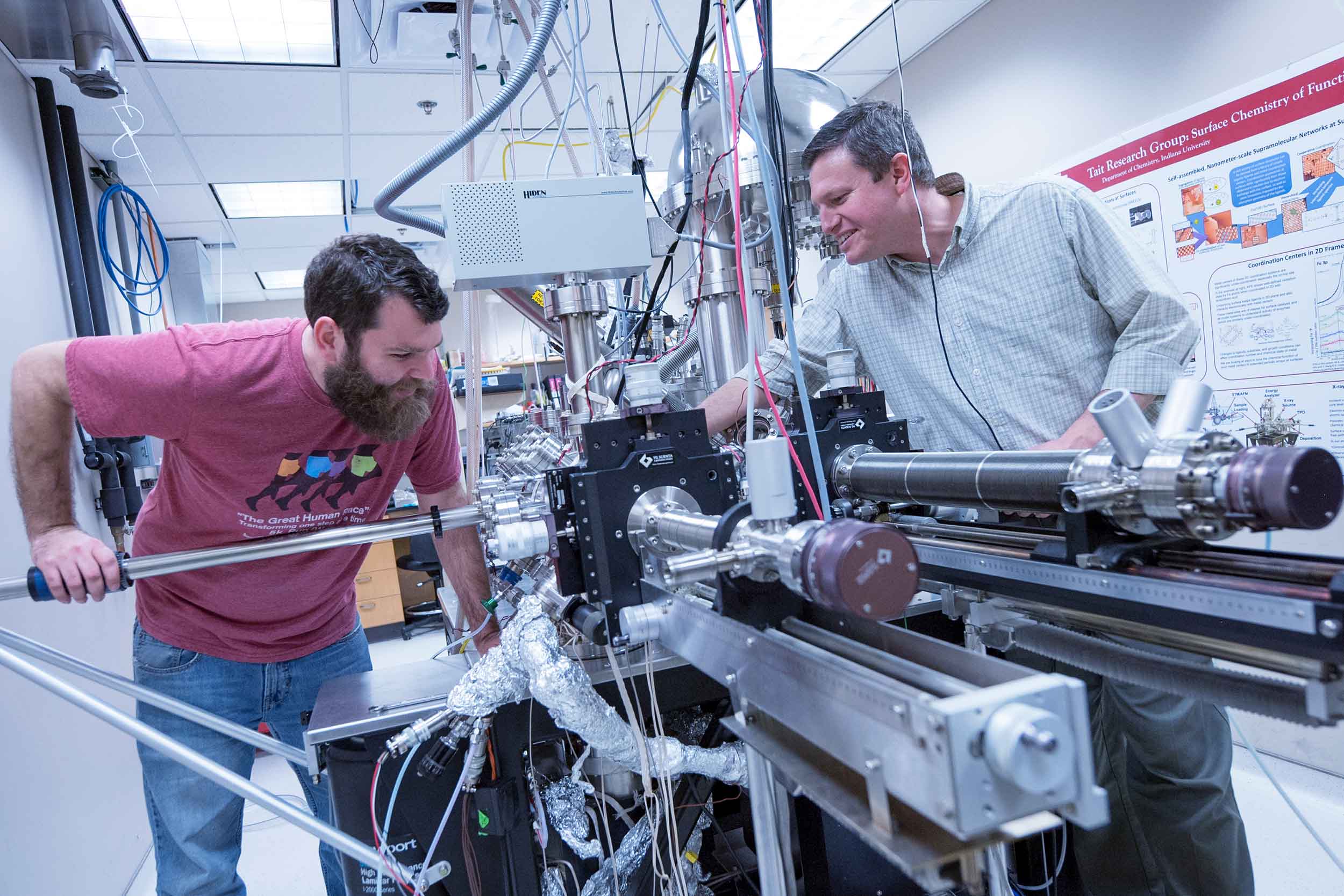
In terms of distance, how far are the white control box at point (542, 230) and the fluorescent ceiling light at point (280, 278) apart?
5.13 m

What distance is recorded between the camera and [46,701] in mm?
2027

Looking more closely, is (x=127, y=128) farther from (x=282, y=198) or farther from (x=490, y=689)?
(x=490, y=689)

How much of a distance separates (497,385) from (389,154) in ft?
8.14

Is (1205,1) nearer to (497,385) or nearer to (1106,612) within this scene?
(1106,612)

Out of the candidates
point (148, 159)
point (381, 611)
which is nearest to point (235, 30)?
point (148, 159)

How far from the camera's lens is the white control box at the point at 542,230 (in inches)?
47.2

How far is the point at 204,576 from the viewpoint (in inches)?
60.2

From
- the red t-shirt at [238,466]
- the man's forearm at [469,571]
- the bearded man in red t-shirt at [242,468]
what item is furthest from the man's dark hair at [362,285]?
the man's forearm at [469,571]

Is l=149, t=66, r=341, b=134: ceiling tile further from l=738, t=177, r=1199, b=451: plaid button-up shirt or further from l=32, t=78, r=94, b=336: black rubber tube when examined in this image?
l=738, t=177, r=1199, b=451: plaid button-up shirt

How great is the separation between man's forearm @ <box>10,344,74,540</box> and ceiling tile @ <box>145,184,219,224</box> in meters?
3.08

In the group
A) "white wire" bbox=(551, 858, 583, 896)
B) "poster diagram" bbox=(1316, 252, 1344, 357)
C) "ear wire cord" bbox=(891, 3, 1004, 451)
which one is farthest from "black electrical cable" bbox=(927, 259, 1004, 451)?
"poster diagram" bbox=(1316, 252, 1344, 357)

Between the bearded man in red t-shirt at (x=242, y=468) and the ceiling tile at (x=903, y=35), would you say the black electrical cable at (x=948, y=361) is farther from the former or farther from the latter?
the ceiling tile at (x=903, y=35)

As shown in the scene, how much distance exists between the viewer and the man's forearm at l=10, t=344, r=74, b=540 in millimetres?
1351

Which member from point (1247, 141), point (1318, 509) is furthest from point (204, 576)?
point (1247, 141)
